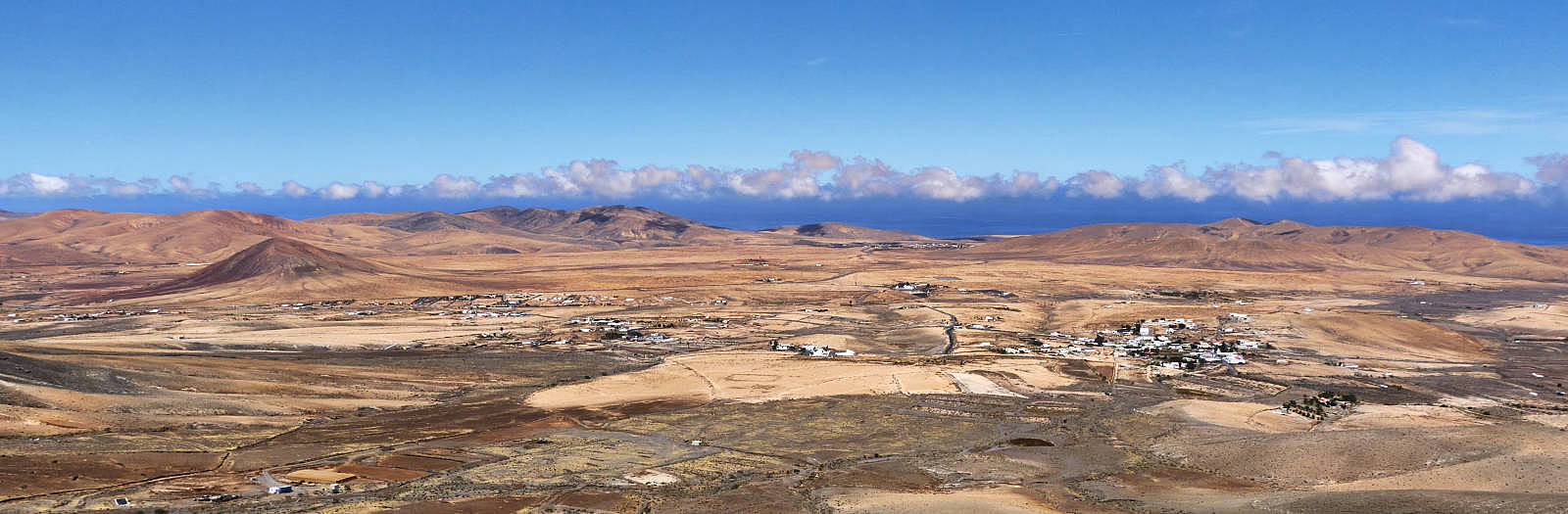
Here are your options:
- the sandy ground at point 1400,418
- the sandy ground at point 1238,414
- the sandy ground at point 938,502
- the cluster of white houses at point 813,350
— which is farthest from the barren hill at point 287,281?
the sandy ground at point 1400,418

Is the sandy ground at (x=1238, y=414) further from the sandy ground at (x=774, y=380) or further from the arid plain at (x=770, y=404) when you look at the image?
the sandy ground at (x=774, y=380)

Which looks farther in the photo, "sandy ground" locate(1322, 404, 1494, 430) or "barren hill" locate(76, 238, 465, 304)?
"barren hill" locate(76, 238, 465, 304)

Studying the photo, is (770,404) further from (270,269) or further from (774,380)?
(270,269)

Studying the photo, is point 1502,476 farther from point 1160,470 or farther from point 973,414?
point 973,414

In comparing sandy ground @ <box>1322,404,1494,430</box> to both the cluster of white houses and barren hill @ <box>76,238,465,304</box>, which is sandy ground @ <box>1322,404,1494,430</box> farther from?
barren hill @ <box>76,238,465,304</box>

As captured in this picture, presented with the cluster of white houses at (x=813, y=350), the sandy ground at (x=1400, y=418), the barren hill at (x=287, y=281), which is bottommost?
the sandy ground at (x=1400, y=418)

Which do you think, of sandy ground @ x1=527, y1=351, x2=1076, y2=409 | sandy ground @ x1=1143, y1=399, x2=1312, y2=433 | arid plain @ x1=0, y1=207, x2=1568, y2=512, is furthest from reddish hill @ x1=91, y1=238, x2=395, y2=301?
sandy ground @ x1=1143, y1=399, x2=1312, y2=433

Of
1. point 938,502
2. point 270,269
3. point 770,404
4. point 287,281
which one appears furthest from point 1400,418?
point 270,269

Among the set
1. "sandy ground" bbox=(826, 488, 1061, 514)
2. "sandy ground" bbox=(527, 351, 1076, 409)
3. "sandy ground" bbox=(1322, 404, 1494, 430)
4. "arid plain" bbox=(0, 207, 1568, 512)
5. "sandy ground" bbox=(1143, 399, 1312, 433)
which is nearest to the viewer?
"sandy ground" bbox=(826, 488, 1061, 514)

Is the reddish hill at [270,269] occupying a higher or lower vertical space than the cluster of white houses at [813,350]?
higher
